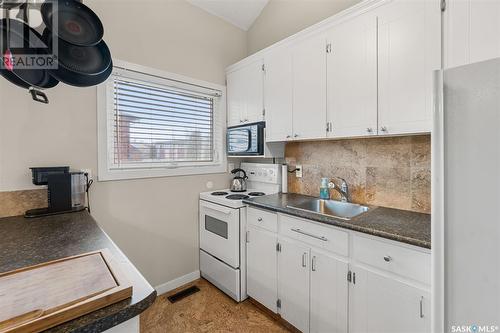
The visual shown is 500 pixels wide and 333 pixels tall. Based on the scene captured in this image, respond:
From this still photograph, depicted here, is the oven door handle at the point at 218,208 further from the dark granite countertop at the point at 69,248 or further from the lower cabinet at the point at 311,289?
the dark granite countertop at the point at 69,248

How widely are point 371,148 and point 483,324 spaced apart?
52.2 inches

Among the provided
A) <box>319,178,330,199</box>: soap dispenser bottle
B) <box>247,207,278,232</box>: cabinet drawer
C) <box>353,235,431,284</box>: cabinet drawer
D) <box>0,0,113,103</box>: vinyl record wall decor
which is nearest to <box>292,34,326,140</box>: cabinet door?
<box>319,178,330,199</box>: soap dispenser bottle

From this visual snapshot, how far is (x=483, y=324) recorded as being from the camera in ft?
2.46

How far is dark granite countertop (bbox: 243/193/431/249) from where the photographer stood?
1.18 metres

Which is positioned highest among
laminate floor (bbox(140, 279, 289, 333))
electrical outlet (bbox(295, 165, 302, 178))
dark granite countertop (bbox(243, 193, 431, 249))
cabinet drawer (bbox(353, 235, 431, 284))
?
electrical outlet (bbox(295, 165, 302, 178))

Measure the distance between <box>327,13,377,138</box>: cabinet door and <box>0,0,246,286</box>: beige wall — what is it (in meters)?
1.38

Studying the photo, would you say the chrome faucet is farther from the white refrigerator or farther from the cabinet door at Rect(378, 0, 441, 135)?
the white refrigerator

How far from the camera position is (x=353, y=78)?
166cm

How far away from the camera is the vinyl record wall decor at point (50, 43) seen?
0.92 m

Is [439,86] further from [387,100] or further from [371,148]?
[371,148]

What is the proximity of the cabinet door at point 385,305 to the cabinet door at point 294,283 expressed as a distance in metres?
0.33

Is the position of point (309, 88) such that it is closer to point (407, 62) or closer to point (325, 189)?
point (407, 62)

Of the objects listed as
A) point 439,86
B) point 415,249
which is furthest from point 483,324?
point 439,86

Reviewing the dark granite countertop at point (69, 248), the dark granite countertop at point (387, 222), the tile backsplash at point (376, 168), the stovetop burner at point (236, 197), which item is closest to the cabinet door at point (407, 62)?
the tile backsplash at point (376, 168)
